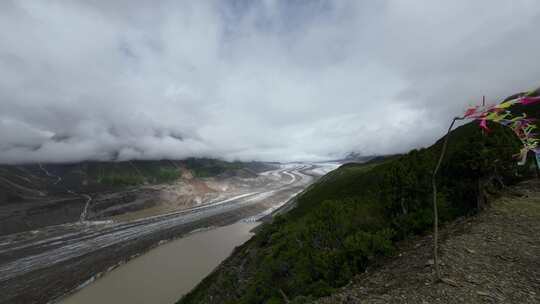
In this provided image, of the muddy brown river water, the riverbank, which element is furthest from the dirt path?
the riverbank

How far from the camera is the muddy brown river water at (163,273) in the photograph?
45969 mm

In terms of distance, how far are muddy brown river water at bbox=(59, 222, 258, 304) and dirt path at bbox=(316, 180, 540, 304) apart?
46.1m

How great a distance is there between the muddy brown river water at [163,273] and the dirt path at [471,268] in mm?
46150

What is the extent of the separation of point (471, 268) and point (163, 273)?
64.4m

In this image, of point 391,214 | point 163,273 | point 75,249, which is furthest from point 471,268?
point 75,249

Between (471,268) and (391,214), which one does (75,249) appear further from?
(471,268)

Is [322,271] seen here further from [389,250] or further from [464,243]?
[464,243]

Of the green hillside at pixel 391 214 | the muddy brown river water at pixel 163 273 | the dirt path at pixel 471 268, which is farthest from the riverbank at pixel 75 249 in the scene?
the dirt path at pixel 471 268

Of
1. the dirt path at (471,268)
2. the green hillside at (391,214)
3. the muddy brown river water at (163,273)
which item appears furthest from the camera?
the muddy brown river water at (163,273)

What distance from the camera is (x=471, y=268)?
28.9ft

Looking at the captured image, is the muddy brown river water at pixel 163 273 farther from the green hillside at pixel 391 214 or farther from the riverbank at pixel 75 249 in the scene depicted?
the green hillside at pixel 391 214

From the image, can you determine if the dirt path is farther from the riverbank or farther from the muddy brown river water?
the riverbank

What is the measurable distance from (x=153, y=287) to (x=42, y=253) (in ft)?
202

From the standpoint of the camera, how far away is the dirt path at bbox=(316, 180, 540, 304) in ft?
24.8
